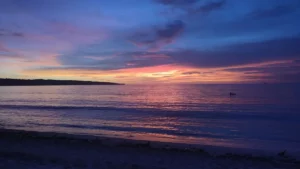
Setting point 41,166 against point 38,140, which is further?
point 38,140

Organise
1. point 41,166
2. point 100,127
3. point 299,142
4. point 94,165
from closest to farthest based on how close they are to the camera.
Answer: point 41,166 < point 94,165 < point 299,142 < point 100,127

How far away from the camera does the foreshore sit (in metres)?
9.93

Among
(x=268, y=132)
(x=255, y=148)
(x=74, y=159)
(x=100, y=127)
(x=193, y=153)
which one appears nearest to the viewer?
(x=74, y=159)

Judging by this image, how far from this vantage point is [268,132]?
20.7 m

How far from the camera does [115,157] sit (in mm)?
11594

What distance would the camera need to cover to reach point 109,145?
14266 millimetres

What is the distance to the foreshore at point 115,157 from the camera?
9.93 metres

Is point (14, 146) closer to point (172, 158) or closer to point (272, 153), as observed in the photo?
point (172, 158)

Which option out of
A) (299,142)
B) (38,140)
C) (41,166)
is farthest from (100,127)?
(299,142)

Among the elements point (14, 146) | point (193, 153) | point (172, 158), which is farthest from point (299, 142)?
point (14, 146)

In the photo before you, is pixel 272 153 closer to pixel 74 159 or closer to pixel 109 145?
pixel 109 145

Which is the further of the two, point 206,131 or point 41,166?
point 206,131

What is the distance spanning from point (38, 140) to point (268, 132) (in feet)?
54.2

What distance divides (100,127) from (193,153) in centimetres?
1154
